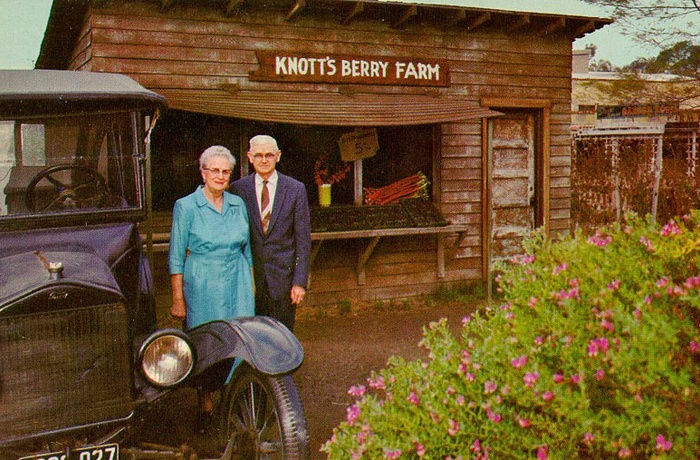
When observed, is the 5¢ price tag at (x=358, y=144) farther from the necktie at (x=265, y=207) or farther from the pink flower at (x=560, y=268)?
the pink flower at (x=560, y=268)

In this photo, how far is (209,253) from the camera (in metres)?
4.43

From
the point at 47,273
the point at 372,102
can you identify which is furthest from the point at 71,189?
the point at 372,102

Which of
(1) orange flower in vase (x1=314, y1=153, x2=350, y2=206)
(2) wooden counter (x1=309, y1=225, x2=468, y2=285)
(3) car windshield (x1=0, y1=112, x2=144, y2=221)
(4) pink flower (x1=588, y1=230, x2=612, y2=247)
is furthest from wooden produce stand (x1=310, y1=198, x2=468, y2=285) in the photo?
(4) pink flower (x1=588, y1=230, x2=612, y2=247)

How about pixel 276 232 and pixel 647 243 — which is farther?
pixel 276 232

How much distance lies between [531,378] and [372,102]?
6.37m

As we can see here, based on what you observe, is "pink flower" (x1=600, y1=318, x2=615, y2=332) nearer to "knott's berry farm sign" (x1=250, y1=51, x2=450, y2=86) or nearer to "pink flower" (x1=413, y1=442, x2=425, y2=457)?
"pink flower" (x1=413, y1=442, x2=425, y2=457)

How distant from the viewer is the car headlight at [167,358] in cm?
327

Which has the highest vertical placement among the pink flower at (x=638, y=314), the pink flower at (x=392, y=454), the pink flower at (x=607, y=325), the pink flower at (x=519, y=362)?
the pink flower at (x=638, y=314)

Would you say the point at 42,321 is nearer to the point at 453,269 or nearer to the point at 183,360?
the point at 183,360

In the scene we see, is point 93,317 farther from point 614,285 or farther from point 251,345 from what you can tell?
point 614,285

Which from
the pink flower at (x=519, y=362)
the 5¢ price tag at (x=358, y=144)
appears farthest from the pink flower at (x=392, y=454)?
the 5¢ price tag at (x=358, y=144)

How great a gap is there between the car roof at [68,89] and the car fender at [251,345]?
50.2 inches

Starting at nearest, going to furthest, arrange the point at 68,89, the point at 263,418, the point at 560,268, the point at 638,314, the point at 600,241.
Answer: the point at 638,314
the point at 560,268
the point at 600,241
the point at 263,418
the point at 68,89

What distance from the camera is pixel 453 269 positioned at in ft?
31.3
